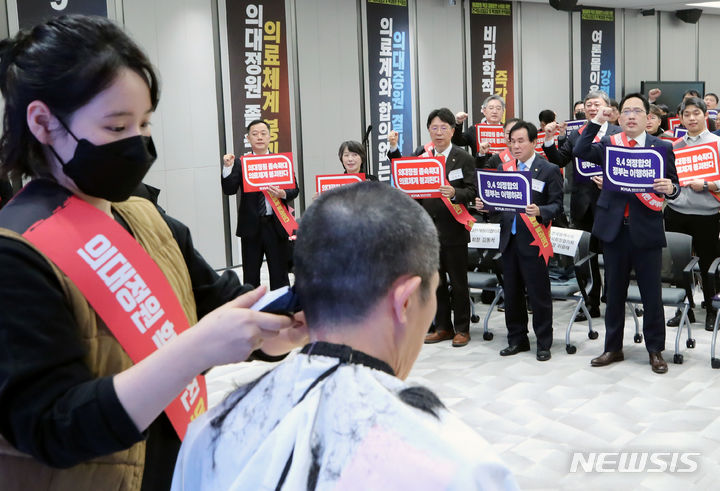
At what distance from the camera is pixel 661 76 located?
50.7 ft

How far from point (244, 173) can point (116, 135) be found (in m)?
5.08

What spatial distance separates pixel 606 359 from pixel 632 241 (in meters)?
0.86

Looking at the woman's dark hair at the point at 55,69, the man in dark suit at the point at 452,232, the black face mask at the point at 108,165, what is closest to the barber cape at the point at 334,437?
the black face mask at the point at 108,165

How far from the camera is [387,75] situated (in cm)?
1041

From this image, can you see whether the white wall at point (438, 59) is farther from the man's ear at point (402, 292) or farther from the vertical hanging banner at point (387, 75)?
the man's ear at point (402, 292)

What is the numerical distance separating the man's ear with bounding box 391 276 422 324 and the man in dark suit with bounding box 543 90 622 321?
5601mm

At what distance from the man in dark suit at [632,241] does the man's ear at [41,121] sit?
4262 mm

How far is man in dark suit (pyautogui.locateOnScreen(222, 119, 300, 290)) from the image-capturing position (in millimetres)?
6457

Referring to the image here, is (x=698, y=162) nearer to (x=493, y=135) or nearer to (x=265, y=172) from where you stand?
(x=493, y=135)

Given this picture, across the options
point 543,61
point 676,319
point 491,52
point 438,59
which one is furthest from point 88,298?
point 543,61

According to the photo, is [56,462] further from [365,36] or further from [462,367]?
[365,36]

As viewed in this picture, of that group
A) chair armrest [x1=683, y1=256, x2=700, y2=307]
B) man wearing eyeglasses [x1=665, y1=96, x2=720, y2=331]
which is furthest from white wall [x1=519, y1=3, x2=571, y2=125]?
chair armrest [x1=683, y1=256, x2=700, y2=307]

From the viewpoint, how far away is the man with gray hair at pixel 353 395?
96 cm

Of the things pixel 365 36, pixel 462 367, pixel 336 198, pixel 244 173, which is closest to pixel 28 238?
pixel 336 198
